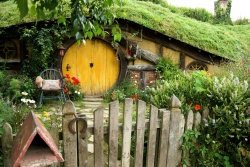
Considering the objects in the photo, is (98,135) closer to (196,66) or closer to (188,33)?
(196,66)

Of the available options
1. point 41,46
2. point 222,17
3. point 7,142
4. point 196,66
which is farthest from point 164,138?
point 222,17

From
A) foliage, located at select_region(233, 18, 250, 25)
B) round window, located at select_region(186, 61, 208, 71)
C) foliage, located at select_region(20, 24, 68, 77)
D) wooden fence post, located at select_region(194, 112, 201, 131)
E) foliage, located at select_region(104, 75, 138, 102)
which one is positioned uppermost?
foliage, located at select_region(233, 18, 250, 25)

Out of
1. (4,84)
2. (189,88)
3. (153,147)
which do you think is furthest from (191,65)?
(4,84)

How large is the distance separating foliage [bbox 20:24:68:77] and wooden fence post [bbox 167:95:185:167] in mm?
4589

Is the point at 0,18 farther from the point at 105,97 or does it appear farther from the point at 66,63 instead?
the point at 105,97

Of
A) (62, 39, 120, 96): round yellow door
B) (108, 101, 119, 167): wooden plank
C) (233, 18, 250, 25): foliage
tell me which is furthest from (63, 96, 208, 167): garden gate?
(233, 18, 250, 25): foliage

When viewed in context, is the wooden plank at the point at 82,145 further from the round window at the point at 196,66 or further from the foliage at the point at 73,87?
the round window at the point at 196,66

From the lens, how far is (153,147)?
6.57ft

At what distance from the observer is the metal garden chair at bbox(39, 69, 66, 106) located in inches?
191

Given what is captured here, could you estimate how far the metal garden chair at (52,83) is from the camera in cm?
485

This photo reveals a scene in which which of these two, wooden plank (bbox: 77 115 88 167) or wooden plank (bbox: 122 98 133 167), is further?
wooden plank (bbox: 122 98 133 167)

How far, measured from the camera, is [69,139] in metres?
1.59

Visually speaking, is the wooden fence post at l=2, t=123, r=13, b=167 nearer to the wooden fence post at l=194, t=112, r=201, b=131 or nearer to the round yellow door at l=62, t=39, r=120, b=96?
the wooden fence post at l=194, t=112, r=201, b=131

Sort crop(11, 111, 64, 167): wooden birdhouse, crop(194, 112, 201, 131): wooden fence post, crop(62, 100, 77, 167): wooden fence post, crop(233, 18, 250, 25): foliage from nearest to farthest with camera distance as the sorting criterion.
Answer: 1. crop(11, 111, 64, 167): wooden birdhouse
2. crop(62, 100, 77, 167): wooden fence post
3. crop(194, 112, 201, 131): wooden fence post
4. crop(233, 18, 250, 25): foliage
